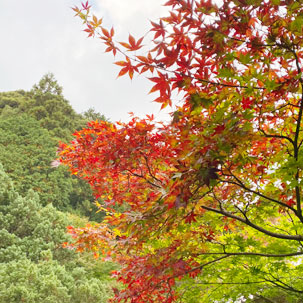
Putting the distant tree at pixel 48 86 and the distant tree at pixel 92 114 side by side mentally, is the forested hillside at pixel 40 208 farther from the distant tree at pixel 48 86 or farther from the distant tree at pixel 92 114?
the distant tree at pixel 92 114

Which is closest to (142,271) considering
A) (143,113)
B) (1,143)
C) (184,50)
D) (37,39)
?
(143,113)

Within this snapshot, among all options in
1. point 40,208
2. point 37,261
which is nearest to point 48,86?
point 40,208

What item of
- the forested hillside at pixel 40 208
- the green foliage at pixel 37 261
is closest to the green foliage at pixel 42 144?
the forested hillside at pixel 40 208

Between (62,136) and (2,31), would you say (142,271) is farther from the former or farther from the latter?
(2,31)

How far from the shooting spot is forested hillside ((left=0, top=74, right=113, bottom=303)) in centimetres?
635

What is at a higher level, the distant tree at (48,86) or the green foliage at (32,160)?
the distant tree at (48,86)

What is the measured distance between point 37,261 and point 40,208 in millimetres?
1836

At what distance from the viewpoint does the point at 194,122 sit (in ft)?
5.64

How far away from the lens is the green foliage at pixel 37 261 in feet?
20.2

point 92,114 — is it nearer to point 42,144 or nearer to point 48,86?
point 48,86

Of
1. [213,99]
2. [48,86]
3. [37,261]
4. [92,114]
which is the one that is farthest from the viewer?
[92,114]

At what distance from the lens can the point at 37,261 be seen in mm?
8164

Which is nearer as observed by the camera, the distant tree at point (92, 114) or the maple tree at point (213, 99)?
the maple tree at point (213, 99)

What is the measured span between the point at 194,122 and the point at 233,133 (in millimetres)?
470
